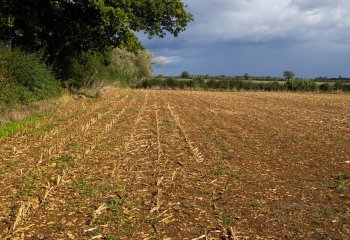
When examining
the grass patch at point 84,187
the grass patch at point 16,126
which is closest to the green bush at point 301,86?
the grass patch at point 16,126

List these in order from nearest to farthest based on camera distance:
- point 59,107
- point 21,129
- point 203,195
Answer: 1. point 203,195
2. point 21,129
3. point 59,107

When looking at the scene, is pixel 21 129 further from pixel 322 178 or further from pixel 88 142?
pixel 322 178

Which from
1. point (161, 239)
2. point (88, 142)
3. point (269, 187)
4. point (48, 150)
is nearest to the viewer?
point (161, 239)

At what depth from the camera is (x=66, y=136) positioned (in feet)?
43.2

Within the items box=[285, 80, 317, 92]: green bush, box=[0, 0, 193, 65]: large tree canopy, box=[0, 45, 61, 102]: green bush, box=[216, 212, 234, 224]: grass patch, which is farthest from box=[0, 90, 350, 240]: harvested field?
box=[285, 80, 317, 92]: green bush

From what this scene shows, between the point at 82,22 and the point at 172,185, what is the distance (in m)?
19.8

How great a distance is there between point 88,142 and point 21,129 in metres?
3.52

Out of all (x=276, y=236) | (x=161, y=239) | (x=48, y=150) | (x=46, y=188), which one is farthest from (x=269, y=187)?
(x=48, y=150)

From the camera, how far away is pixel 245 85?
69500mm

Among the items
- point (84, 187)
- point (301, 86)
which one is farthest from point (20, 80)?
point (301, 86)

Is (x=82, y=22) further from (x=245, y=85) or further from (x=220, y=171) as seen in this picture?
(x=245, y=85)

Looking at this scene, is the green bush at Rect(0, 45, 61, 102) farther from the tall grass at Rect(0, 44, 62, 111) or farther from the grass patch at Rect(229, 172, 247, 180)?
the grass patch at Rect(229, 172, 247, 180)

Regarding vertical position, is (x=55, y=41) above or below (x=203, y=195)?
above

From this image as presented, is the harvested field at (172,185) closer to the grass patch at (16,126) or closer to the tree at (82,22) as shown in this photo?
the grass patch at (16,126)
